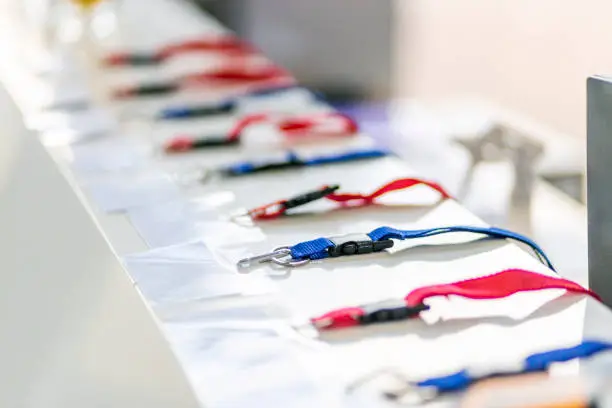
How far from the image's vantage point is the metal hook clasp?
3.57 feet

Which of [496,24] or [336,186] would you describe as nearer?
[336,186]

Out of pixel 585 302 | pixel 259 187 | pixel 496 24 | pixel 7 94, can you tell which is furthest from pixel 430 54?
pixel 585 302

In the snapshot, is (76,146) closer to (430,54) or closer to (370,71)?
(370,71)

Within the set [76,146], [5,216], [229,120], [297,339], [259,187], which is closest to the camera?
[297,339]

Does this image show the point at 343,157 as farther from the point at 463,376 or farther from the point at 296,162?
the point at 463,376

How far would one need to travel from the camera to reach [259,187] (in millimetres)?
1362

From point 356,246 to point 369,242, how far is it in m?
0.01

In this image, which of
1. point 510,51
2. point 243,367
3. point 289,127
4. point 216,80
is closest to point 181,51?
point 216,80

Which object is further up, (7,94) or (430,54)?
(7,94)

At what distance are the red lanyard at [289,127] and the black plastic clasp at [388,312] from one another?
2.07 feet

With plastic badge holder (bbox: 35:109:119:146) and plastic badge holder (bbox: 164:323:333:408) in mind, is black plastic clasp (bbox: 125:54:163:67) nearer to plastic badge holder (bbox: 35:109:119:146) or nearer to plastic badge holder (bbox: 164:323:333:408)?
plastic badge holder (bbox: 35:109:119:146)

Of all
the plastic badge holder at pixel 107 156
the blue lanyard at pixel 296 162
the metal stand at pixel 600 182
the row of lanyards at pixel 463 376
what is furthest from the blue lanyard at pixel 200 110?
the row of lanyards at pixel 463 376

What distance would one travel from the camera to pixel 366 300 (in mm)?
995

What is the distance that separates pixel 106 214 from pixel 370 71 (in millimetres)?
2279
